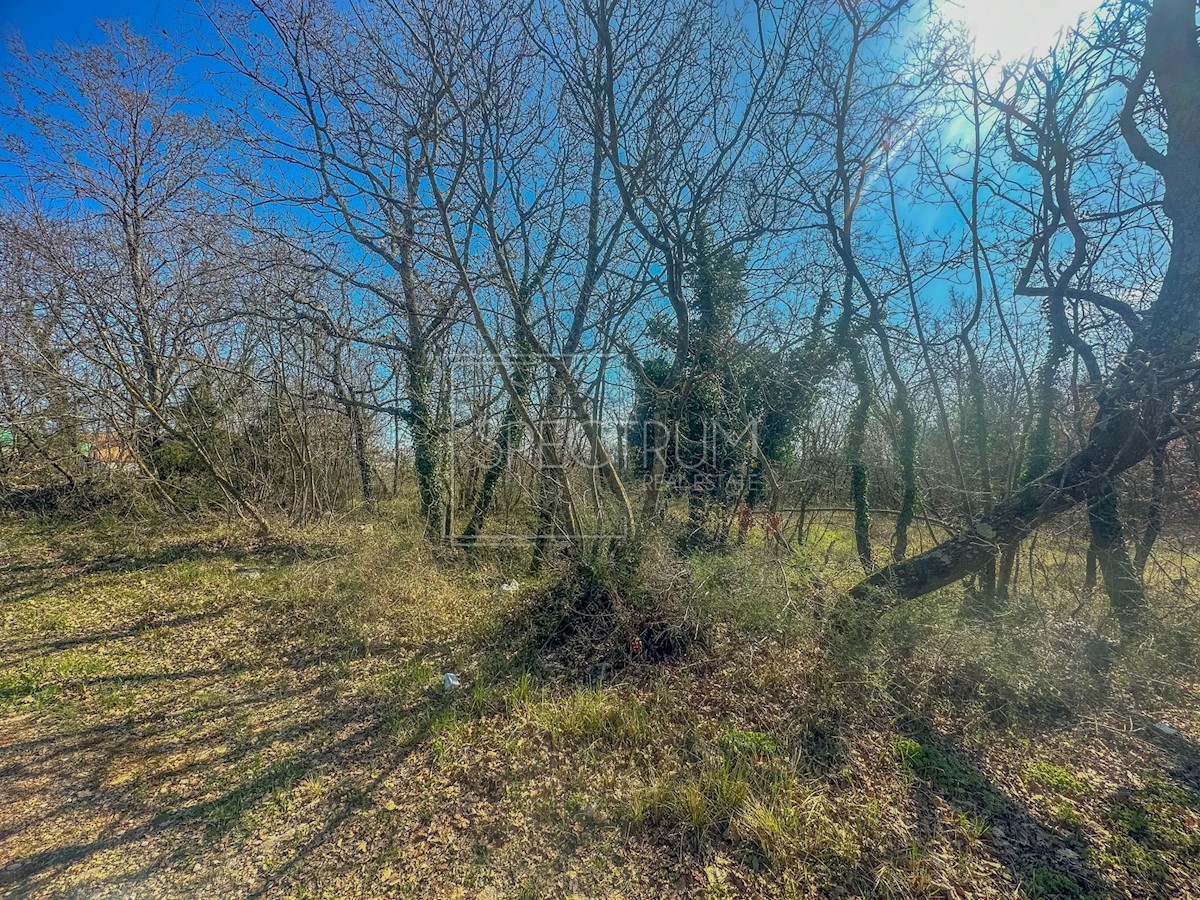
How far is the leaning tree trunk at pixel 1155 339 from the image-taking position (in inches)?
127

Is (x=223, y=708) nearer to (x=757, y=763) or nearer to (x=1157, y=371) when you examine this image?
(x=757, y=763)

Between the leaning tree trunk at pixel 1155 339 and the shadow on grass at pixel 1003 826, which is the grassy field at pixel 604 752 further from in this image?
the leaning tree trunk at pixel 1155 339

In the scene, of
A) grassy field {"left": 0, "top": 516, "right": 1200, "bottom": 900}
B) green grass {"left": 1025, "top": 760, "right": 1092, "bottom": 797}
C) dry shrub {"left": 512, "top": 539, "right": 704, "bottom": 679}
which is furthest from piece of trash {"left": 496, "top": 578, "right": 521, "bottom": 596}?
green grass {"left": 1025, "top": 760, "right": 1092, "bottom": 797}

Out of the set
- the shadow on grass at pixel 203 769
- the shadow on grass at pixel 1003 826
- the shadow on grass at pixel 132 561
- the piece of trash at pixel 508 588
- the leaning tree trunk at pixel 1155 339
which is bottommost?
the shadow on grass at pixel 1003 826

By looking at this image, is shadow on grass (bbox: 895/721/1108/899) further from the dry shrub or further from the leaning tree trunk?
the dry shrub

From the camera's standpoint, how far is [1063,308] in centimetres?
432

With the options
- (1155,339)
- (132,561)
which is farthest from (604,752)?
(132,561)

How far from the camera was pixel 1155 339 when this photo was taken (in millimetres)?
3344

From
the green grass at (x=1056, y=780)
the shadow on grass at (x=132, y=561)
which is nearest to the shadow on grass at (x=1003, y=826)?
the green grass at (x=1056, y=780)

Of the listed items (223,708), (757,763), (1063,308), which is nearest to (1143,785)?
(757,763)

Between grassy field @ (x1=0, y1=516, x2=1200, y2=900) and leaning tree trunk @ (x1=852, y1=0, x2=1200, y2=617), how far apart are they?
0.92 meters

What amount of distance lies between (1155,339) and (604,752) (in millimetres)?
4906

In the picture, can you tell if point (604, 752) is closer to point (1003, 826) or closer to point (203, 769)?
point (1003, 826)

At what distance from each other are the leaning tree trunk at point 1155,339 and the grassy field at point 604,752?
0.92 meters
